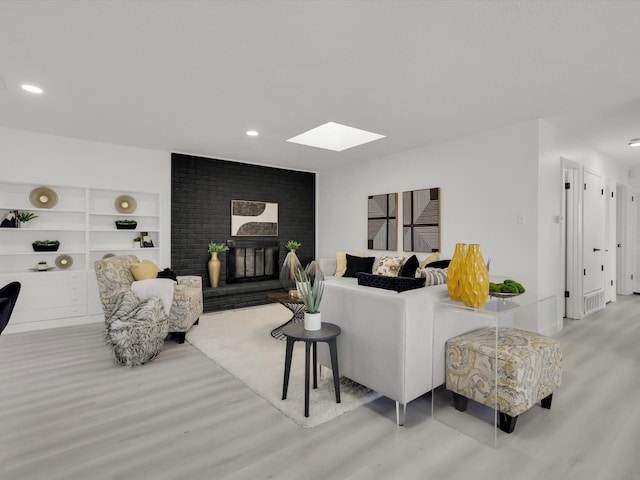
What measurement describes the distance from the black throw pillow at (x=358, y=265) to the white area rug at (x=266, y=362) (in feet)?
3.92

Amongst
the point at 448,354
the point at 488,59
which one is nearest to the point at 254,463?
the point at 448,354

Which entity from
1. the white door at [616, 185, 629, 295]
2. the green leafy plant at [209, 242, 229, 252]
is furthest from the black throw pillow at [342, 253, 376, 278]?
the white door at [616, 185, 629, 295]

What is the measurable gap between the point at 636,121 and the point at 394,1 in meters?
3.73

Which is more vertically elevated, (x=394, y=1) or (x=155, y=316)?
(x=394, y=1)

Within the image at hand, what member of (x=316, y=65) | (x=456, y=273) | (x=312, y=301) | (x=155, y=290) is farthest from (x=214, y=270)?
(x=456, y=273)

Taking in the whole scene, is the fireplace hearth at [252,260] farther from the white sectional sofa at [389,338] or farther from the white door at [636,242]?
the white door at [636,242]

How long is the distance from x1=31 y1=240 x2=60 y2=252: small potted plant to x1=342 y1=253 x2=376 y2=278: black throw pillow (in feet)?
13.0

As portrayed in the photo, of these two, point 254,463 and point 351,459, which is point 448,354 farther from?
point 254,463

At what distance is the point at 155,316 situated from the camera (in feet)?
10.5

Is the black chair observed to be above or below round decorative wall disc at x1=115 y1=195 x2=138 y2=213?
below

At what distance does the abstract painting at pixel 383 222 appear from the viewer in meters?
5.36

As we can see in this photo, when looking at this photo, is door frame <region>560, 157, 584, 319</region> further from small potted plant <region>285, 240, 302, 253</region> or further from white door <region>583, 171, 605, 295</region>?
small potted plant <region>285, 240, 302, 253</region>

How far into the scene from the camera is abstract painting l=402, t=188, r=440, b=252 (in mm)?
4738

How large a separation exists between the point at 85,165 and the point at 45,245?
1136 millimetres
